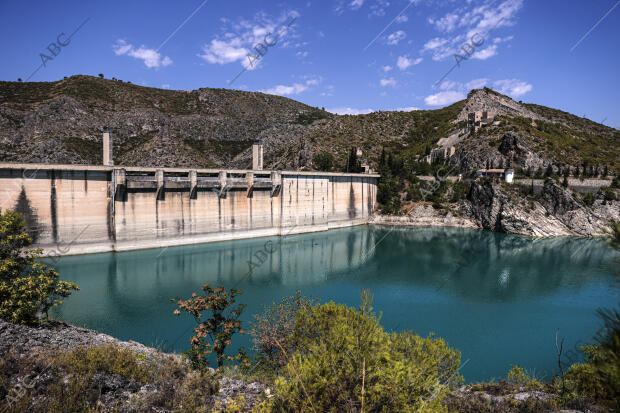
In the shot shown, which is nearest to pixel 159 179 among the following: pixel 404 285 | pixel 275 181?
pixel 275 181

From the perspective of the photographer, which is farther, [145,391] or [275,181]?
[275,181]

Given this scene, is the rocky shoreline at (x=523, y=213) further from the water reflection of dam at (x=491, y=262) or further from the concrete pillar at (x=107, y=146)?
the concrete pillar at (x=107, y=146)

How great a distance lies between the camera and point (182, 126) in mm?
85812

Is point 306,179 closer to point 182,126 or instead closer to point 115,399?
point 115,399

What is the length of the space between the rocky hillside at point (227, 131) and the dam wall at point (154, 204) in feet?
78.4

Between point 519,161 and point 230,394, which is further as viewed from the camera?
point 519,161

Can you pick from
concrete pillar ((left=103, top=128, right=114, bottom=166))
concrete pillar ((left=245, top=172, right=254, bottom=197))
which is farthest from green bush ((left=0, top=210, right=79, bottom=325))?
concrete pillar ((left=245, top=172, right=254, bottom=197))

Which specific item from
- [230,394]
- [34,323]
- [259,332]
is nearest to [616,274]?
[230,394]

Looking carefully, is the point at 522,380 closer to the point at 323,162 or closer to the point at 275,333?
the point at 275,333

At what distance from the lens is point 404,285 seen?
92.6 ft

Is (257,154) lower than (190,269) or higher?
higher

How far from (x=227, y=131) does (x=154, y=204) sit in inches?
2477

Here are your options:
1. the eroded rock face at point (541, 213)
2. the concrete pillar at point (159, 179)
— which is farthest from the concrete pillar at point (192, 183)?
the eroded rock face at point (541, 213)

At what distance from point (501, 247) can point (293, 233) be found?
2891 cm
